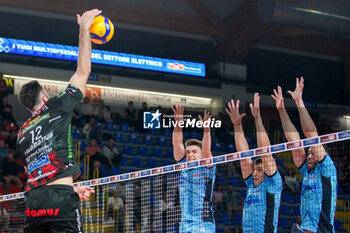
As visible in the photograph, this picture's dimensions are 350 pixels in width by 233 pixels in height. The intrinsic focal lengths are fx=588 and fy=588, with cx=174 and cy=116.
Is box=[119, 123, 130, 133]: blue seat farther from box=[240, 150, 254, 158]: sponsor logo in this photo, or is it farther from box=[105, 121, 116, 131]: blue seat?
A: box=[240, 150, 254, 158]: sponsor logo

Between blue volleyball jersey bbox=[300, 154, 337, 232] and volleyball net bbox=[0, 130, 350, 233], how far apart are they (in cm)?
57

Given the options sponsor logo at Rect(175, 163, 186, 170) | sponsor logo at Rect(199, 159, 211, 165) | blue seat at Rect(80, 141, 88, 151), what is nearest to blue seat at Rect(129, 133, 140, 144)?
blue seat at Rect(80, 141, 88, 151)

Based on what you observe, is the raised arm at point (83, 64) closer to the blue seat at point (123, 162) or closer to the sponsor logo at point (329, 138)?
the sponsor logo at point (329, 138)

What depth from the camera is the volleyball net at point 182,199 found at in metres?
8.40

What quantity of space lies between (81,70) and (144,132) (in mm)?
18177

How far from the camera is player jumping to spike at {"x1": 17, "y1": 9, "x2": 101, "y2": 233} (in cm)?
445

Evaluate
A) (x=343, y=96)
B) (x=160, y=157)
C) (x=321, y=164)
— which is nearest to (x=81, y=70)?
(x=321, y=164)

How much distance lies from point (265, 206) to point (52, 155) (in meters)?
4.60

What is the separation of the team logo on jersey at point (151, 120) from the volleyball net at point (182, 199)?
4428mm

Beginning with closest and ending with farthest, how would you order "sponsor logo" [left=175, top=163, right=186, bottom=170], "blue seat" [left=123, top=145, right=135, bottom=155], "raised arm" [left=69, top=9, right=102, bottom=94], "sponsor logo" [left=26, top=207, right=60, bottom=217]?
"sponsor logo" [left=26, top=207, right=60, bottom=217], "raised arm" [left=69, top=9, right=102, bottom=94], "sponsor logo" [left=175, top=163, right=186, bottom=170], "blue seat" [left=123, top=145, right=135, bottom=155]

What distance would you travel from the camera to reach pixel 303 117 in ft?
26.9

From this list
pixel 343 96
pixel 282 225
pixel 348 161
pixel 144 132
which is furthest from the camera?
pixel 343 96

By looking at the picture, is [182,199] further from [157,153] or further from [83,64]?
[157,153]

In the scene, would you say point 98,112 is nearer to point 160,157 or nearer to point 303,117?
point 160,157
